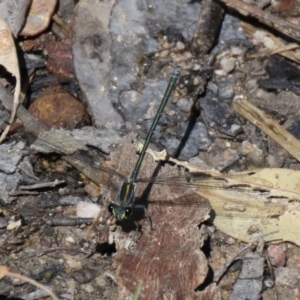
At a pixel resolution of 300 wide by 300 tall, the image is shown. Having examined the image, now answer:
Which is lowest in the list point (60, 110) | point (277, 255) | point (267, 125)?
point (277, 255)

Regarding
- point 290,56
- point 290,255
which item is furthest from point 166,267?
point 290,56

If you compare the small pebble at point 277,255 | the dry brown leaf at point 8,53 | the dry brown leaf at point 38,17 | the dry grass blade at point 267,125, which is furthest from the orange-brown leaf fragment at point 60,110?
the small pebble at point 277,255

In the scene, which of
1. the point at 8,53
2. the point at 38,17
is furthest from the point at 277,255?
the point at 38,17

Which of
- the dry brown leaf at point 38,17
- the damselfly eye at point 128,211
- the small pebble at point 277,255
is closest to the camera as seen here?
the damselfly eye at point 128,211

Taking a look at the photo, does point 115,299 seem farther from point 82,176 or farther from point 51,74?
→ point 51,74

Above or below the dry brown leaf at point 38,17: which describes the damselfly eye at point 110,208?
below

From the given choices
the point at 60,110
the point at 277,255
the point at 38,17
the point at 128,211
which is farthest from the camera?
the point at 38,17

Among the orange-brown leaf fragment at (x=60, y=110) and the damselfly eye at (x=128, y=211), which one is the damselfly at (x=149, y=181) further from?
the orange-brown leaf fragment at (x=60, y=110)

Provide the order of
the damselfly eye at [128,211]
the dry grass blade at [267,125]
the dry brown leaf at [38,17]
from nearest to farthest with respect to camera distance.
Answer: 1. the damselfly eye at [128,211]
2. the dry grass blade at [267,125]
3. the dry brown leaf at [38,17]

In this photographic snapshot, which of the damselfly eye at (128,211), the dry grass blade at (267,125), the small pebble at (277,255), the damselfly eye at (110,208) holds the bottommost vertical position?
the small pebble at (277,255)

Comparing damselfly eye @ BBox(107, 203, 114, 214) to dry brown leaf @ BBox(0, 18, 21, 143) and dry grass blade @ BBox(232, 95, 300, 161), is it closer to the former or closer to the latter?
dry brown leaf @ BBox(0, 18, 21, 143)

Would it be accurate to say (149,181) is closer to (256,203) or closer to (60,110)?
(256,203)
